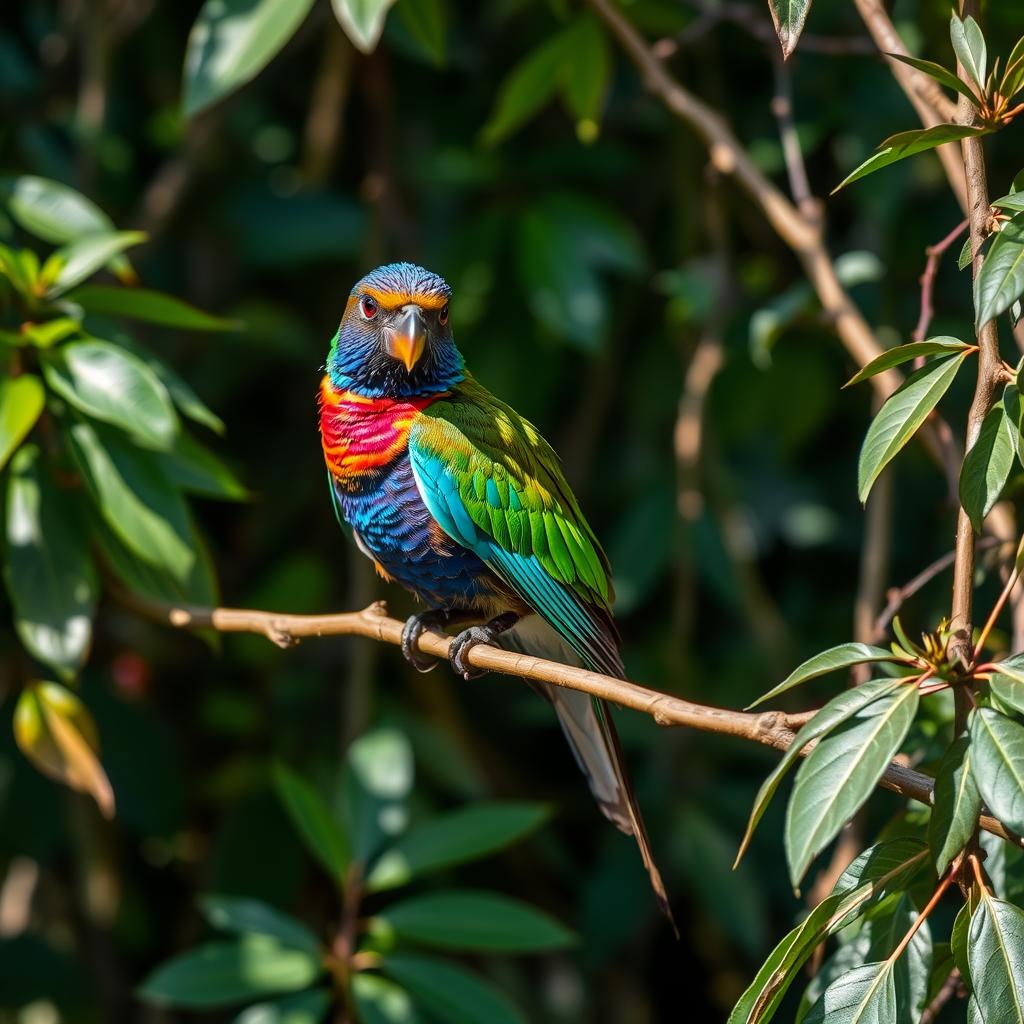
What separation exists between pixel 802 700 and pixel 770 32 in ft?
6.11

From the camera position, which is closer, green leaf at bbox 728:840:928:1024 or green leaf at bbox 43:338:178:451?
green leaf at bbox 728:840:928:1024

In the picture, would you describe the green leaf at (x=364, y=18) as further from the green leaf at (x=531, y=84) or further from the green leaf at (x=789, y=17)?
the green leaf at (x=789, y=17)

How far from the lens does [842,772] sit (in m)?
1.50

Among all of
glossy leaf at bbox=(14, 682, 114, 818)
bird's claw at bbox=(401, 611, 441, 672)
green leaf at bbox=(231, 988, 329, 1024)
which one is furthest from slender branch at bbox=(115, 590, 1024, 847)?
green leaf at bbox=(231, 988, 329, 1024)

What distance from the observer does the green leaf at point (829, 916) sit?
65.9 inches

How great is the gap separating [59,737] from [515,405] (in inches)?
68.7

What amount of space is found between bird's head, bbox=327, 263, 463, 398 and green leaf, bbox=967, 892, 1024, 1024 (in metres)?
1.56

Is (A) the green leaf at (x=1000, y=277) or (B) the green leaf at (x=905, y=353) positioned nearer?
(A) the green leaf at (x=1000, y=277)

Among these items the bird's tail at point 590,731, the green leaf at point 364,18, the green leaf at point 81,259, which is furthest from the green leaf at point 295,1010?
the green leaf at point 364,18

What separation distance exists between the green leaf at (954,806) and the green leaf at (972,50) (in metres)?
0.80

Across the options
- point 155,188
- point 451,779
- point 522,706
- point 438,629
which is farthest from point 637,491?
point 155,188

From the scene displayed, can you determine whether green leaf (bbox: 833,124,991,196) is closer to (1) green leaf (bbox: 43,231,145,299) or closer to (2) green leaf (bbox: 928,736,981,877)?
(2) green leaf (bbox: 928,736,981,877)

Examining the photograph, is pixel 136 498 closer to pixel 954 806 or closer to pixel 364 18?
pixel 364 18

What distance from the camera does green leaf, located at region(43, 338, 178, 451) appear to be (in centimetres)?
239
